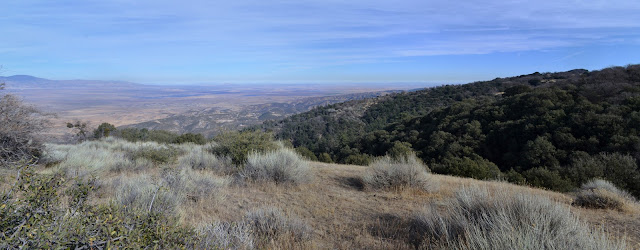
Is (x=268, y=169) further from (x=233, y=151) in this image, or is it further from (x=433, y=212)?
(x=433, y=212)

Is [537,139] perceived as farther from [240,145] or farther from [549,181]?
[240,145]

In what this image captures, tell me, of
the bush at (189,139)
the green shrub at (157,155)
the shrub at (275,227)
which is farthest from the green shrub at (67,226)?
the bush at (189,139)

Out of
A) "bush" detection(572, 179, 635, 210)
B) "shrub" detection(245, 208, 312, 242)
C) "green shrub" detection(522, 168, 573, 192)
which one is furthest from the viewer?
"green shrub" detection(522, 168, 573, 192)

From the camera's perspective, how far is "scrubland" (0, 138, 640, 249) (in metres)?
1.99

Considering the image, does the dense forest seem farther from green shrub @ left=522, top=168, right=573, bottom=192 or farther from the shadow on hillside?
the shadow on hillside

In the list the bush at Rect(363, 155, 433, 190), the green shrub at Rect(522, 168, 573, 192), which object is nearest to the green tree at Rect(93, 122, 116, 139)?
the bush at Rect(363, 155, 433, 190)

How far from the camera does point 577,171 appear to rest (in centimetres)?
909

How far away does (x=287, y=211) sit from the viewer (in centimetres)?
441

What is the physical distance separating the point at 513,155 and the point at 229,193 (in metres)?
14.6

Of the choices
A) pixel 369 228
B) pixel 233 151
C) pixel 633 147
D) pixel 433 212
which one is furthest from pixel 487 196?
pixel 633 147

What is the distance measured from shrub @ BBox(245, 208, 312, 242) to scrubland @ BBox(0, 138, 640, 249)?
16 mm

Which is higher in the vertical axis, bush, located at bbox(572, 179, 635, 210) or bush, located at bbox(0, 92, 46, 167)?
bush, located at bbox(0, 92, 46, 167)

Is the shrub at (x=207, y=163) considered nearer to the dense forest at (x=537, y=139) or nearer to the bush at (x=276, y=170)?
the bush at (x=276, y=170)

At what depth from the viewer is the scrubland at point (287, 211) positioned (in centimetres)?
199
